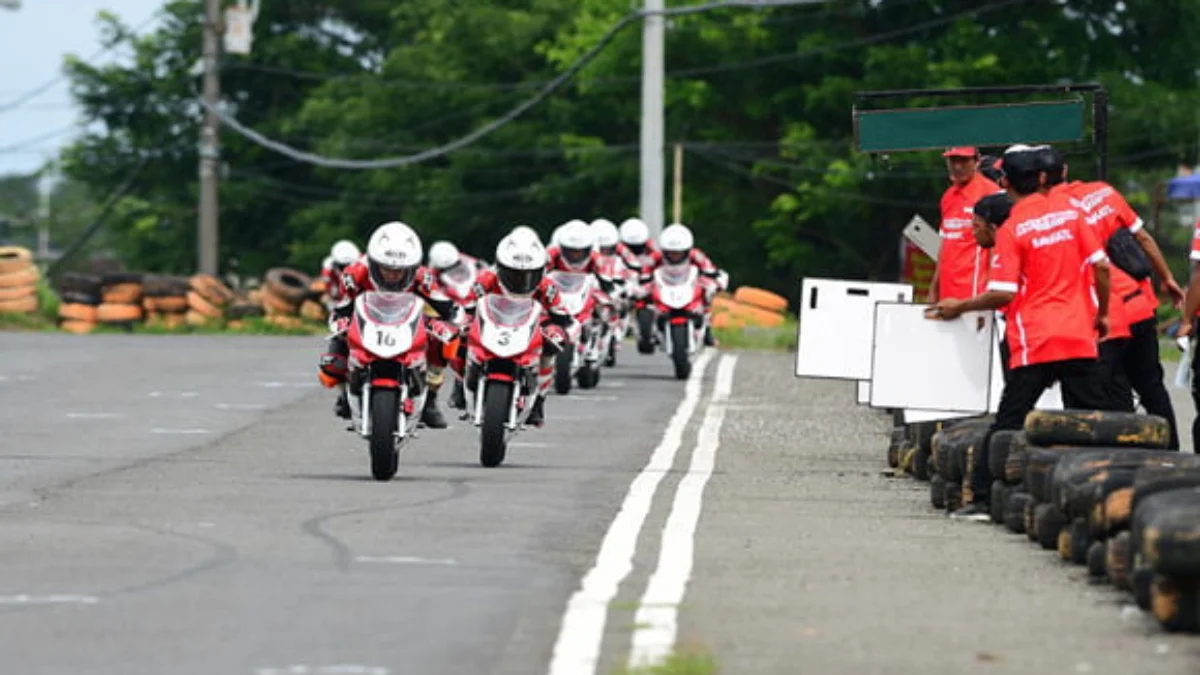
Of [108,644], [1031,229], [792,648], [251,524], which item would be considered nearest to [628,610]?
[792,648]

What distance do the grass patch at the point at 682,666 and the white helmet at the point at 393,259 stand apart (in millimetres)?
8624

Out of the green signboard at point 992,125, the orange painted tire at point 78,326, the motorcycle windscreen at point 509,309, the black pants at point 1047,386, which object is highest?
the green signboard at point 992,125

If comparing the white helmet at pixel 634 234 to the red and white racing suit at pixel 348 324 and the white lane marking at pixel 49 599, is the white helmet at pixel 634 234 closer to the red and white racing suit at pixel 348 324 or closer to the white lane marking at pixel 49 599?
the red and white racing suit at pixel 348 324

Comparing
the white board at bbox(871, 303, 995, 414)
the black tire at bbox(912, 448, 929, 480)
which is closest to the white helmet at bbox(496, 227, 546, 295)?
the black tire at bbox(912, 448, 929, 480)

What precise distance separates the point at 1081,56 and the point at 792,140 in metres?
6.73

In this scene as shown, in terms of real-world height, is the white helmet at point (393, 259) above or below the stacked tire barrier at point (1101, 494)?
above

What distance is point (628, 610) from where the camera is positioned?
35.3 ft

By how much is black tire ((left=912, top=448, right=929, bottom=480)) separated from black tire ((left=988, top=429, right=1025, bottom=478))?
3164mm

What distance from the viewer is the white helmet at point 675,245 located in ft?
110

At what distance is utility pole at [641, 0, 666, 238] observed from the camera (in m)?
51.2

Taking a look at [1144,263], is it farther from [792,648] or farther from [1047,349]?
[792,648]

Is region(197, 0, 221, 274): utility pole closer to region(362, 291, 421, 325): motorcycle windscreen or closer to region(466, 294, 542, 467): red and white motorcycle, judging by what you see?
region(466, 294, 542, 467): red and white motorcycle

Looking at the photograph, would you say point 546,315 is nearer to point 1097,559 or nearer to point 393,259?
point 393,259

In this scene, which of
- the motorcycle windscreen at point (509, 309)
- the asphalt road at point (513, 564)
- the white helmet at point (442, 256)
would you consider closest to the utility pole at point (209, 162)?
the white helmet at point (442, 256)
